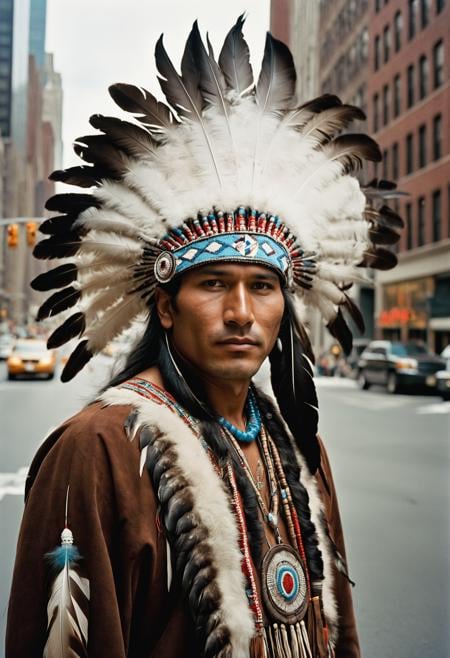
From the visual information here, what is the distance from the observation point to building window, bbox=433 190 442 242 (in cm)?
2708

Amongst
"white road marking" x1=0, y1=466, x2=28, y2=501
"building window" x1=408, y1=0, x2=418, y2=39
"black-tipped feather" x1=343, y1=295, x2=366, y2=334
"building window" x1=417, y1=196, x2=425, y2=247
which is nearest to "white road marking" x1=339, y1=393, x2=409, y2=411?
"building window" x1=417, y1=196, x2=425, y2=247

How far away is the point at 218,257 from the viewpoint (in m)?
1.80

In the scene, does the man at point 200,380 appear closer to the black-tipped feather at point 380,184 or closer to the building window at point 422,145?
the black-tipped feather at point 380,184

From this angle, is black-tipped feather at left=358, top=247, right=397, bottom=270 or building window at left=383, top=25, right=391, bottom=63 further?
building window at left=383, top=25, right=391, bottom=63

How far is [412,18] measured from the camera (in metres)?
23.2

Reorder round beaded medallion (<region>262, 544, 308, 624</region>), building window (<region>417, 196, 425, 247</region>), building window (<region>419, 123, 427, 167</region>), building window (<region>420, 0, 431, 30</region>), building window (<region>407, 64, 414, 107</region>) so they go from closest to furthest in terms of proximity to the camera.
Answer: round beaded medallion (<region>262, 544, 308, 624</region>) → building window (<region>420, 0, 431, 30</region>) → building window (<region>407, 64, 414, 107</region>) → building window (<region>419, 123, 427, 167</region>) → building window (<region>417, 196, 425, 247</region>)

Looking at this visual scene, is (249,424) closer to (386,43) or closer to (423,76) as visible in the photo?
(423,76)

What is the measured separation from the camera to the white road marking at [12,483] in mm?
6710

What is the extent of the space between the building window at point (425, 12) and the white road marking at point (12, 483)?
18.9 meters

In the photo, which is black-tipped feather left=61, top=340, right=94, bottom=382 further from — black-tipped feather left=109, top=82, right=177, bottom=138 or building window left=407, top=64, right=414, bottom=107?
building window left=407, top=64, right=414, bottom=107

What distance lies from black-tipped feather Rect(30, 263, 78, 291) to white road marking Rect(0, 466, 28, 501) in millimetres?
4811

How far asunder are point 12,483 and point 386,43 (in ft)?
75.2

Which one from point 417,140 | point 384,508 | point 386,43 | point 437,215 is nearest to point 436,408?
point 384,508

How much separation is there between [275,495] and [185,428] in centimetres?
32
